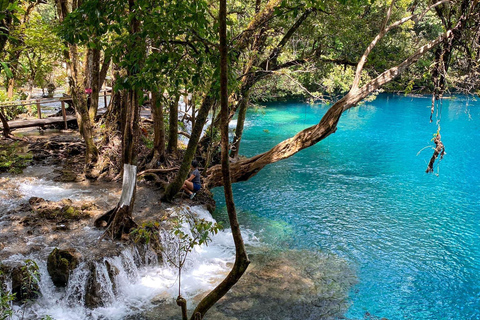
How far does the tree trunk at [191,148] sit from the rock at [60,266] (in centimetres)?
342

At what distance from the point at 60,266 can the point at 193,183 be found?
4.24 meters

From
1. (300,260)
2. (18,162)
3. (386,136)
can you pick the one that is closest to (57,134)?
(18,162)

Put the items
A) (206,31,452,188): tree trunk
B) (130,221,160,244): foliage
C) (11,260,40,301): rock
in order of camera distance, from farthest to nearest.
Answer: (206,31,452,188): tree trunk → (11,260,40,301): rock → (130,221,160,244): foliage

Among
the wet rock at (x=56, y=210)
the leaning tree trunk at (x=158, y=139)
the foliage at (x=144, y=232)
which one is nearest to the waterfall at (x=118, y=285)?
the foliage at (x=144, y=232)

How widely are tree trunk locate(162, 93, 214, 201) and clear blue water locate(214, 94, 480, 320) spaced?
109 inches

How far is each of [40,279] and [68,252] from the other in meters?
0.63

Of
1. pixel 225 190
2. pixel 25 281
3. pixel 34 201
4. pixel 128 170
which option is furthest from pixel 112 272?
pixel 225 190

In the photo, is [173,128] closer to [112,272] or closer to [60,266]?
[112,272]

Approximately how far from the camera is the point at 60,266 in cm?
700

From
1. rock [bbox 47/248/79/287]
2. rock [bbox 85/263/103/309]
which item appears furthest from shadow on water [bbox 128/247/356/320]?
rock [bbox 47/248/79/287]

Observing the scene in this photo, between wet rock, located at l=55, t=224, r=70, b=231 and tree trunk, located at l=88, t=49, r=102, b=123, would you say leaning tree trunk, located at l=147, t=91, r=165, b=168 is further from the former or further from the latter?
wet rock, located at l=55, t=224, r=70, b=231

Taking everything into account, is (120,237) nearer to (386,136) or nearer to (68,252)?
(68,252)

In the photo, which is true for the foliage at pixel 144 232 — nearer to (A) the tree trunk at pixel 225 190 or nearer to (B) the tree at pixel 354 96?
(A) the tree trunk at pixel 225 190

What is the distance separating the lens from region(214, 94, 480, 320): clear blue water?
861cm
